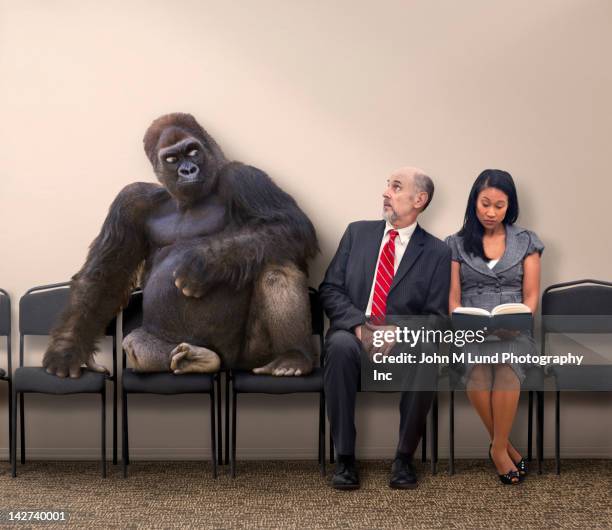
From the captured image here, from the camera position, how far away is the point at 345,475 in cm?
346

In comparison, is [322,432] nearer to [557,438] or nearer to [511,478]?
[511,478]

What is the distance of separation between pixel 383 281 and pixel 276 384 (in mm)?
702

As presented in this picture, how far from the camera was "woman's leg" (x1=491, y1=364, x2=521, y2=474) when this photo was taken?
357cm

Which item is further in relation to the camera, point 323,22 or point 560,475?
point 323,22

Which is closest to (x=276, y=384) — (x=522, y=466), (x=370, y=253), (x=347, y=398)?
(x=347, y=398)

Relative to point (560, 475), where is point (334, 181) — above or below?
above

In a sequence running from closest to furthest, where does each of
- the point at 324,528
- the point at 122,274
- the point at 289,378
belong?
the point at 324,528, the point at 289,378, the point at 122,274

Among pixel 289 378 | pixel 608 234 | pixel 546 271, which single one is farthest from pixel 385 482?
pixel 608 234

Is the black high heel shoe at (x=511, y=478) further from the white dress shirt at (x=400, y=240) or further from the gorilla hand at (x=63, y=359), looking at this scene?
the gorilla hand at (x=63, y=359)

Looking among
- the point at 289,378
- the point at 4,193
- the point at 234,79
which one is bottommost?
the point at 289,378

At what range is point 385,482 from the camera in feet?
11.7

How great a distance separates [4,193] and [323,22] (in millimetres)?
1797

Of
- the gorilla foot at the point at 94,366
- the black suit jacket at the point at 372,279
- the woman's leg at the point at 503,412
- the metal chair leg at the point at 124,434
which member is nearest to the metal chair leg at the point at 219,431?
the metal chair leg at the point at 124,434

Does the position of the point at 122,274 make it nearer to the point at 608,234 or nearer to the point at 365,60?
the point at 365,60
